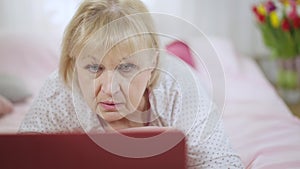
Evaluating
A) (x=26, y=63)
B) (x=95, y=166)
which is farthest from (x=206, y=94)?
(x=26, y=63)

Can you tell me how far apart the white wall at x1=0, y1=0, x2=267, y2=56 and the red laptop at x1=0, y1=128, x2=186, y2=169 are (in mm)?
1502

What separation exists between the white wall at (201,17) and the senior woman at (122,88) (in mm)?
1205

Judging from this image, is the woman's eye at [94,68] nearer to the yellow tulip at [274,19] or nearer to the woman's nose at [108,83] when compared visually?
the woman's nose at [108,83]

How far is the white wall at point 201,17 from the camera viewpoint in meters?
2.55

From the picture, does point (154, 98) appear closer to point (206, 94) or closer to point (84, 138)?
point (206, 94)

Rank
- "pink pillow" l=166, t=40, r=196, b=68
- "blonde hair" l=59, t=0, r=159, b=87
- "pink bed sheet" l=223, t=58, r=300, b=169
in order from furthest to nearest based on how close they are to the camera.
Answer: "pink pillow" l=166, t=40, r=196, b=68, "pink bed sheet" l=223, t=58, r=300, b=169, "blonde hair" l=59, t=0, r=159, b=87

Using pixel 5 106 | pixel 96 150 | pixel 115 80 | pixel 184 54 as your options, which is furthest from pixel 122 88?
pixel 184 54

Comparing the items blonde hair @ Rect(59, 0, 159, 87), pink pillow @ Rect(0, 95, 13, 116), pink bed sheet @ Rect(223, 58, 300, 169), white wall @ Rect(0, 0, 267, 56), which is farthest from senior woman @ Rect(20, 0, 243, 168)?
white wall @ Rect(0, 0, 267, 56)

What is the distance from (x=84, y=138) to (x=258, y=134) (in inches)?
31.9

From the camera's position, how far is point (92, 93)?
109 cm

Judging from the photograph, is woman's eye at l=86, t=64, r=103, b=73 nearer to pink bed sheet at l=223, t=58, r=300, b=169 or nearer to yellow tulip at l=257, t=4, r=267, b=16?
pink bed sheet at l=223, t=58, r=300, b=169

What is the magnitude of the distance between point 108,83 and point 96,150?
15 centimetres

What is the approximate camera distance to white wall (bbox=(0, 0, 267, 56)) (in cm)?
255

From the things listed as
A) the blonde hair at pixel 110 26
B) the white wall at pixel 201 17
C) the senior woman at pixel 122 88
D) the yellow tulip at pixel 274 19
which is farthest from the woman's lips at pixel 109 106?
the yellow tulip at pixel 274 19
